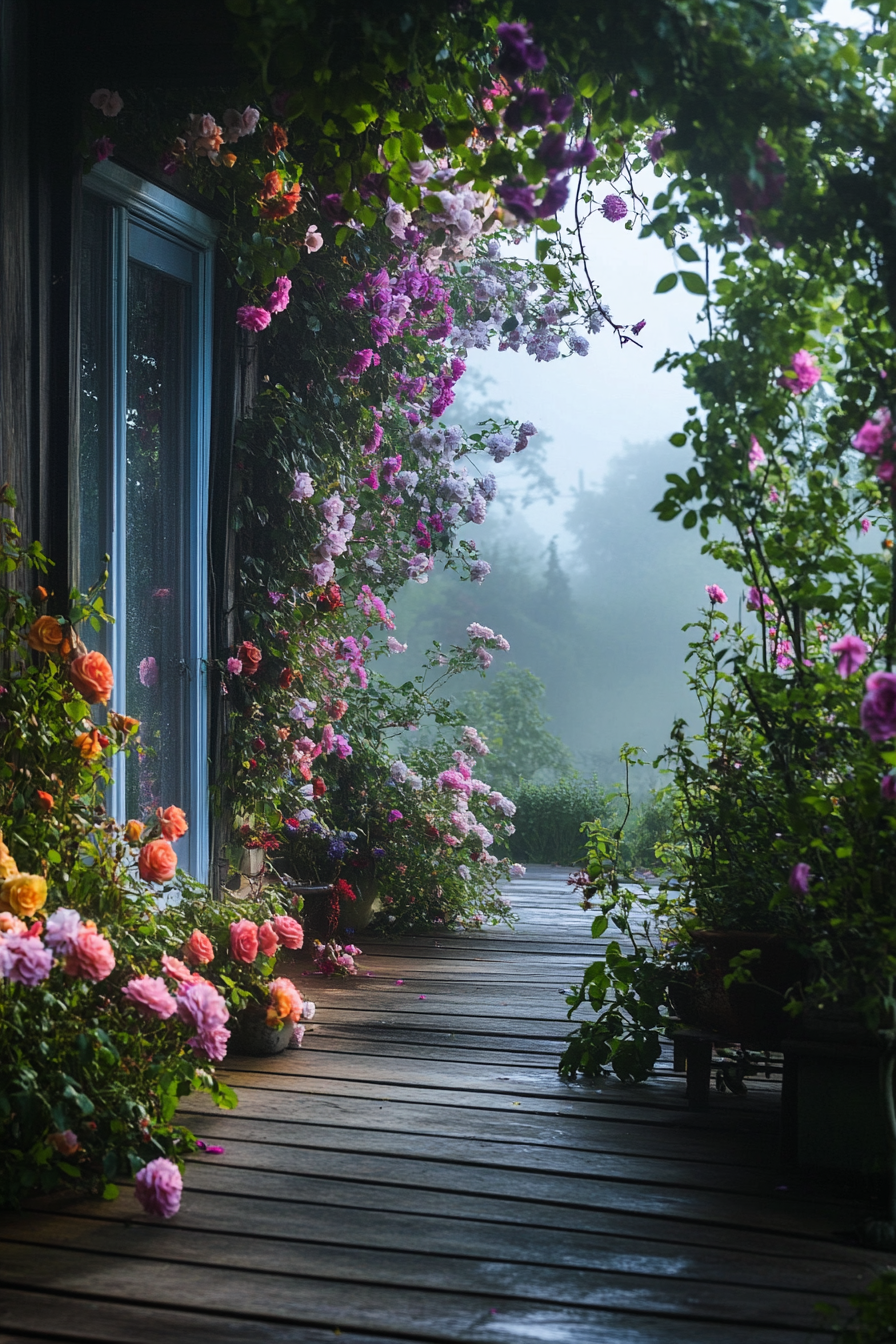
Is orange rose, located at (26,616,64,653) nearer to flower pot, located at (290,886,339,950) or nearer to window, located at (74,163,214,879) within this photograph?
window, located at (74,163,214,879)

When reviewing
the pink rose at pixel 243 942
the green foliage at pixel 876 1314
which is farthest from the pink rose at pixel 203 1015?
the green foliage at pixel 876 1314

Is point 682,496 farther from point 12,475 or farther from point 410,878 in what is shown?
point 410,878

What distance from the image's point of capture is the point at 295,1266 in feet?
5.75

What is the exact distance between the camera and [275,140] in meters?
2.89

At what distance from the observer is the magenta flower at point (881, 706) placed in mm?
1600

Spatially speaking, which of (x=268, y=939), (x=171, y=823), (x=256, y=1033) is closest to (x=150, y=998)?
(x=171, y=823)

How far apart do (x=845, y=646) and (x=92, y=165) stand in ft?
7.00

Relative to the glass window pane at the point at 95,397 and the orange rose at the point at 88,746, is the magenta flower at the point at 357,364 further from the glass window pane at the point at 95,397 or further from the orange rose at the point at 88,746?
the orange rose at the point at 88,746

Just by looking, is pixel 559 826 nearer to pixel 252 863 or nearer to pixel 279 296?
pixel 252 863

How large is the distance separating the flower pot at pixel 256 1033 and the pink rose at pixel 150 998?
0.87 meters

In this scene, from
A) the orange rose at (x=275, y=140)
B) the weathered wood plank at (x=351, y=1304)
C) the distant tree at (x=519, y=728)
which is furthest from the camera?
the distant tree at (x=519, y=728)

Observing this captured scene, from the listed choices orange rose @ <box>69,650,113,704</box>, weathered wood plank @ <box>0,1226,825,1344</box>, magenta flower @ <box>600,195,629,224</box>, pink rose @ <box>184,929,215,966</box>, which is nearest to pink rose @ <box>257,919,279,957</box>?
pink rose @ <box>184,929,215,966</box>

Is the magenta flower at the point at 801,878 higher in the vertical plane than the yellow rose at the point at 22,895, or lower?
higher

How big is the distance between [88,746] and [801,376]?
1611mm
